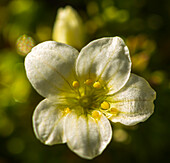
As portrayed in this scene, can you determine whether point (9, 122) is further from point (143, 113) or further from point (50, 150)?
point (143, 113)

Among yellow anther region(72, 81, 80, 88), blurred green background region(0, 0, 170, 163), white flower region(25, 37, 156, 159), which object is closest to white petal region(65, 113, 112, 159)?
white flower region(25, 37, 156, 159)

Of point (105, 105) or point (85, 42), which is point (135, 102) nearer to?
point (105, 105)

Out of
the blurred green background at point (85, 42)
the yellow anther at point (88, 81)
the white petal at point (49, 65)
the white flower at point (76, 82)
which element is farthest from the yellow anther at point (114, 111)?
the blurred green background at point (85, 42)

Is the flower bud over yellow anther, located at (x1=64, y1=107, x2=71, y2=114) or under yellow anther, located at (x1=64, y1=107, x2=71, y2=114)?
over

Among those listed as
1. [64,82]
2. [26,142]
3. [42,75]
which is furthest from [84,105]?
[26,142]

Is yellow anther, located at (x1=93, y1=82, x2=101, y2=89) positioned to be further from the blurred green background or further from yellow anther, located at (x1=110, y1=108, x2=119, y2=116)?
the blurred green background

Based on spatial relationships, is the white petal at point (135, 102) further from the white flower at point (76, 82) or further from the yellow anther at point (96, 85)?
the yellow anther at point (96, 85)

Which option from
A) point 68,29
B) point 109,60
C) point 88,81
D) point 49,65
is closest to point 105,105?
point 88,81
